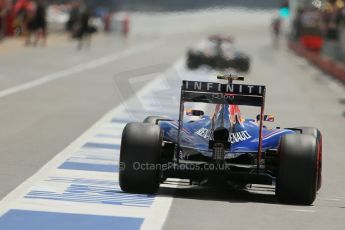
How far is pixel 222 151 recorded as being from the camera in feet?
34.0

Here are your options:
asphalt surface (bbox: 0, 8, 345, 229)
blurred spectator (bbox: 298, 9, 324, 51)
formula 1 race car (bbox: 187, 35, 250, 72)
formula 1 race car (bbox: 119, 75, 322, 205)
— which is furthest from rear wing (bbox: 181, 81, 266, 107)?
blurred spectator (bbox: 298, 9, 324, 51)

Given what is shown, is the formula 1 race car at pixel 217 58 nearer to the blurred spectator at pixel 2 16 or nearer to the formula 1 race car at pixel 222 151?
the blurred spectator at pixel 2 16

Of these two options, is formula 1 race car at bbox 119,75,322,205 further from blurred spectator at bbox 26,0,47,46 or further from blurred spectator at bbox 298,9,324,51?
blurred spectator at bbox 298,9,324,51

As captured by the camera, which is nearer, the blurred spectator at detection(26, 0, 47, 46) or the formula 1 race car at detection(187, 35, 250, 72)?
the formula 1 race car at detection(187, 35, 250, 72)

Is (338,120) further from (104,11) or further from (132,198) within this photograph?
(104,11)

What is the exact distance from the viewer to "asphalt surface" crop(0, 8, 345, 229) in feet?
31.8

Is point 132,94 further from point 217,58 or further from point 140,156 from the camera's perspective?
point 140,156

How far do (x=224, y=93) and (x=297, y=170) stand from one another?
1.13 m

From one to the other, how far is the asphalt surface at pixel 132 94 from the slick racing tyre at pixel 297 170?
0.40 ft

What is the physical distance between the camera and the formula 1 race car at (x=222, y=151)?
1012 centimetres

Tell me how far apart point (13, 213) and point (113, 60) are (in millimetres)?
33296

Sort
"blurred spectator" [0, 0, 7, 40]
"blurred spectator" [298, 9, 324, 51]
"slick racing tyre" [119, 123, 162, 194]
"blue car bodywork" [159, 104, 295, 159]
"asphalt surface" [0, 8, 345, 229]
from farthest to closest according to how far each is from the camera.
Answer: "blurred spectator" [298, 9, 324, 51]
"blurred spectator" [0, 0, 7, 40]
"blue car bodywork" [159, 104, 295, 159]
"slick racing tyre" [119, 123, 162, 194]
"asphalt surface" [0, 8, 345, 229]

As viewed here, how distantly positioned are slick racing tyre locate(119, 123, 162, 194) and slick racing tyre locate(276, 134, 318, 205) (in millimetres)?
1116

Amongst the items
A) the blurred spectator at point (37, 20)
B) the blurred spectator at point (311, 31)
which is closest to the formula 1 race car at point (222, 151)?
the blurred spectator at point (37, 20)
